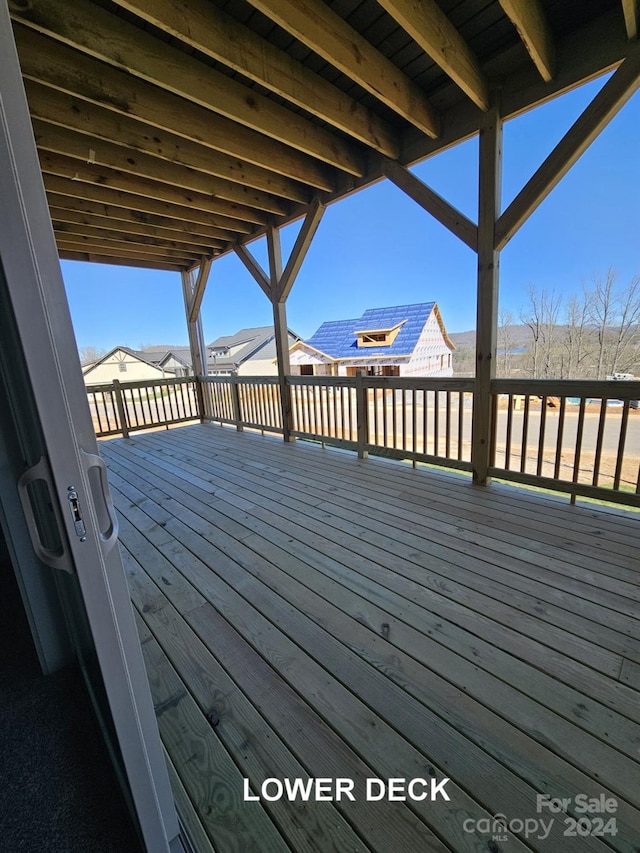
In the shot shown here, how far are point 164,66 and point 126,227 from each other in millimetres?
2853

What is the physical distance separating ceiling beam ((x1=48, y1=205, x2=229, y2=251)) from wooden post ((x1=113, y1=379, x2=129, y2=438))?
7.03ft

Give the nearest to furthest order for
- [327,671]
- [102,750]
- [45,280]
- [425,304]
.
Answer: [45,280]
[102,750]
[327,671]
[425,304]

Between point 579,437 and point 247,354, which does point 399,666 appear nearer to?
point 579,437

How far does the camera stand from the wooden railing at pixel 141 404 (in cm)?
556

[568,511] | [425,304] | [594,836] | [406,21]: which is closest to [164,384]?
[406,21]

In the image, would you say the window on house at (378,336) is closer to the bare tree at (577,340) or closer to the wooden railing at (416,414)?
the bare tree at (577,340)

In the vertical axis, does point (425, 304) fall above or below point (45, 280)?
above

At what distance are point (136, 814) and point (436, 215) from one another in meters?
3.71

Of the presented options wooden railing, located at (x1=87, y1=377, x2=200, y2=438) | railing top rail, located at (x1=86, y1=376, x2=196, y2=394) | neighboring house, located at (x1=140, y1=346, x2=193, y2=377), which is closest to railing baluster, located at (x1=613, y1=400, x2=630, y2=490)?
railing top rail, located at (x1=86, y1=376, x2=196, y2=394)

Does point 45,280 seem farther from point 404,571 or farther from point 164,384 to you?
point 164,384

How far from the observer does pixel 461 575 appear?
1822mm

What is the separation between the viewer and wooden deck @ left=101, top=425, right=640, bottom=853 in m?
0.90

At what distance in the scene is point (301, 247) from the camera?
13.7 feet

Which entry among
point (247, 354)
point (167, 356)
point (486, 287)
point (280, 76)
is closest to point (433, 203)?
point (486, 287)
